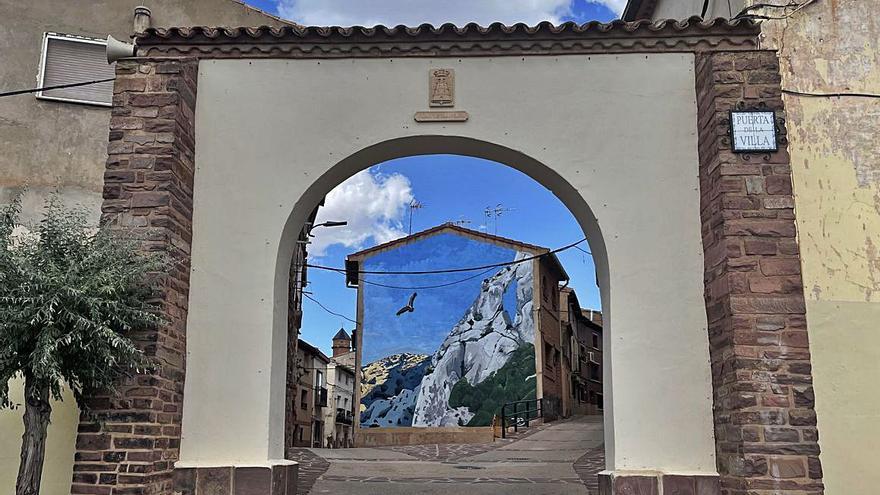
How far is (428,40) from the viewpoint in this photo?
23.5 ft

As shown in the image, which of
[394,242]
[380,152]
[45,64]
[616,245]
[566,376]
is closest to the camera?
[616,245]

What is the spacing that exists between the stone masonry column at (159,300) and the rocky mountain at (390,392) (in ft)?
50.1

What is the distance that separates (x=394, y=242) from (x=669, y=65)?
16.9m

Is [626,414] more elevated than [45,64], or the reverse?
[45,64]

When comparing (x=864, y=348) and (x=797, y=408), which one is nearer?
(x=797, y=408)

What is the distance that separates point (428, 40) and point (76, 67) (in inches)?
253

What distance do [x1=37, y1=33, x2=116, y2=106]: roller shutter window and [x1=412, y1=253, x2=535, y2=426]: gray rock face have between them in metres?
13.3

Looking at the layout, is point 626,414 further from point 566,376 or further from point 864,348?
point 566,376

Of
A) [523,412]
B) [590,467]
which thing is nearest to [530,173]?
[590,467]

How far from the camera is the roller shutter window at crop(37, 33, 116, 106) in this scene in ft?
36.7

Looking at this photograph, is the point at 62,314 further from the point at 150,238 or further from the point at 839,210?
the point at 839,210

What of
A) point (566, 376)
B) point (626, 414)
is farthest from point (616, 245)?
point (566, 376)

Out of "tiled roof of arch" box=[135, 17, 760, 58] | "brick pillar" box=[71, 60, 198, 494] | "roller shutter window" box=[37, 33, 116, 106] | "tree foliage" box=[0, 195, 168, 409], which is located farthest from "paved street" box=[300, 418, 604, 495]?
"roller shutter window" box=[37, 33, 116, 106]

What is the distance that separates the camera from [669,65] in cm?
709
